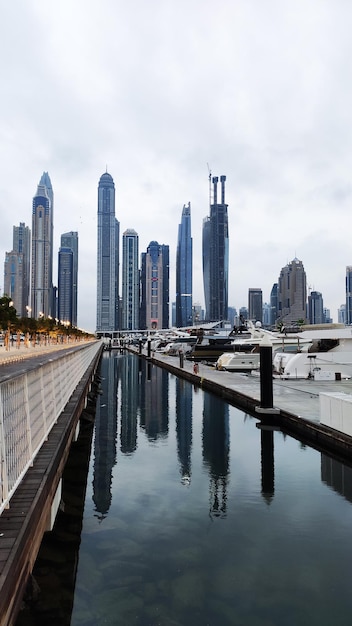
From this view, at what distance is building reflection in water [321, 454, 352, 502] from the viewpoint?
1204cm

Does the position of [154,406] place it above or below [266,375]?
below

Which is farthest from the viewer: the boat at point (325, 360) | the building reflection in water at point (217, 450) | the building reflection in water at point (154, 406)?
the boat at point (325, 360)

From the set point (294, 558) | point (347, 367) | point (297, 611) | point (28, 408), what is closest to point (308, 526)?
point (294, 558)

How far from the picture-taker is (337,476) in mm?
13070

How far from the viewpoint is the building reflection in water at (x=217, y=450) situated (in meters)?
11.5

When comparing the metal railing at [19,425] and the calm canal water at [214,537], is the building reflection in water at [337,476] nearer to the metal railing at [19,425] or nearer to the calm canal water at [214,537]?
the calm canal water at [214,537]

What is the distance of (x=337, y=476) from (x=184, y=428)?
1004cm

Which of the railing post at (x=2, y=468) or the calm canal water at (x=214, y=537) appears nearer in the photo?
the railing post at (x=2, y=468)

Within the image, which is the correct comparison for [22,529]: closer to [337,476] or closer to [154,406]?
[337,476]

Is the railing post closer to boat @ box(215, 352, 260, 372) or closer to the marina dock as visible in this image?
the marina dock

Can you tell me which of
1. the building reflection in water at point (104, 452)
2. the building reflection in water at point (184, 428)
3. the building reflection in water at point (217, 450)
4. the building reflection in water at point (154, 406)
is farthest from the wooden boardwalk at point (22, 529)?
the building reflection in water at point (154, 406)

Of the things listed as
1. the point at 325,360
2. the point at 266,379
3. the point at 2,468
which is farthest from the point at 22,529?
the point at 325,360

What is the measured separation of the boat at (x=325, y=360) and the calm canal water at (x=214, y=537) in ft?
55.3

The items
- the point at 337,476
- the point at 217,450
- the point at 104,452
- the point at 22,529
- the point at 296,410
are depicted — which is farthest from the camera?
the point at 296,410
